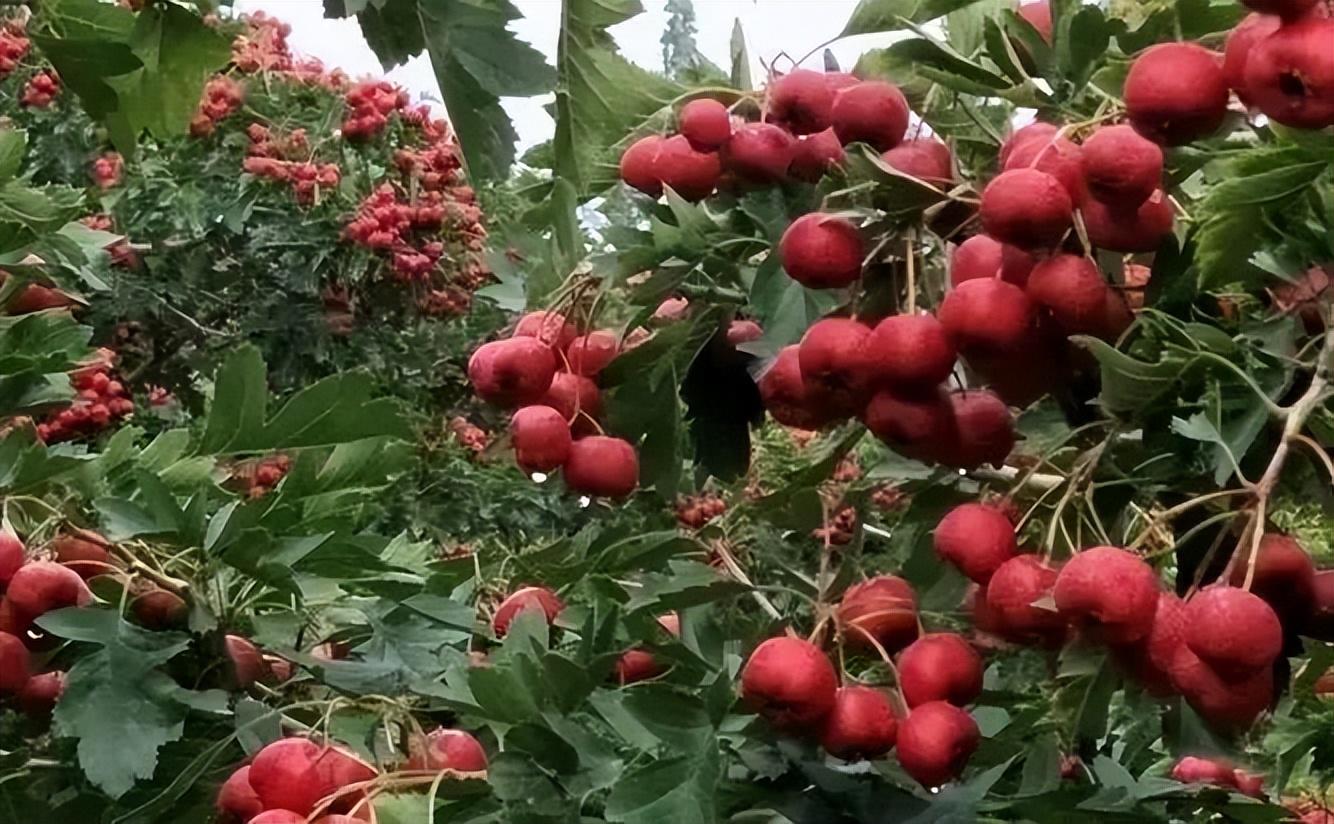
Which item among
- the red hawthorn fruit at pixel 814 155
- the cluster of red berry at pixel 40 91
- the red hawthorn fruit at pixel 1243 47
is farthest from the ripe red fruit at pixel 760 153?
the cluster of red berry at pixel 40 91

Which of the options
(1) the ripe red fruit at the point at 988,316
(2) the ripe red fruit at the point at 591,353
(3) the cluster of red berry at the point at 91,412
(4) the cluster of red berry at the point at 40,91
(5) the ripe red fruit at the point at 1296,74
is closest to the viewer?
(5) the ripe red fruit at the point at 1296,74

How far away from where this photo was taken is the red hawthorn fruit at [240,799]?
0.70 meters

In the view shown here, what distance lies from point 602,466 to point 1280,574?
0.35 m

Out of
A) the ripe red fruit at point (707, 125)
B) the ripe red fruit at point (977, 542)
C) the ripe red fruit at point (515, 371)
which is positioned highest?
the ripe red fruit at point (707, 125)

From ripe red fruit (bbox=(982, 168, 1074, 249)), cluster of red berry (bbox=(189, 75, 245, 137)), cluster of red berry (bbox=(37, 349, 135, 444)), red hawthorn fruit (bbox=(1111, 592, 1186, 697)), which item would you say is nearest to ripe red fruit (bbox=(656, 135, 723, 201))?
ripe red fruit (bbox=(982, 168, 1074, 249))

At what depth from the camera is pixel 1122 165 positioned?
597mm

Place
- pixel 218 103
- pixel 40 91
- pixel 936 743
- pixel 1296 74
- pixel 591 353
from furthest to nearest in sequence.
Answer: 1. pixel 40 91
2. pixel 218 103
3. pixel 591 353
4. pixel 936 743
5. pixel 1296 74

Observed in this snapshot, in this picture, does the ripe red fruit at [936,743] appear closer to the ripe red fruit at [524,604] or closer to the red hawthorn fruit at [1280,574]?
the red hawthorn fruit at [1280,574]

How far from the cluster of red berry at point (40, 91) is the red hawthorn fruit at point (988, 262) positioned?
251 centimetres

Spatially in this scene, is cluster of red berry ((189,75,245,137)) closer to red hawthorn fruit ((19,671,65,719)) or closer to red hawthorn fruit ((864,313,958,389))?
red hawthorn fruit ((19,671,65,719))

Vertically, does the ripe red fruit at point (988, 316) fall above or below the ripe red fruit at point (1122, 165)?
below

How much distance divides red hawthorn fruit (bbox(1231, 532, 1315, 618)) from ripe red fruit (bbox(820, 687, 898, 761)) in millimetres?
145

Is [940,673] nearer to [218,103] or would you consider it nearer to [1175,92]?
[1175,92]

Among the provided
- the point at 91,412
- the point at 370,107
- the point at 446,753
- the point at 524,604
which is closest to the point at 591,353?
the point at 524,604
